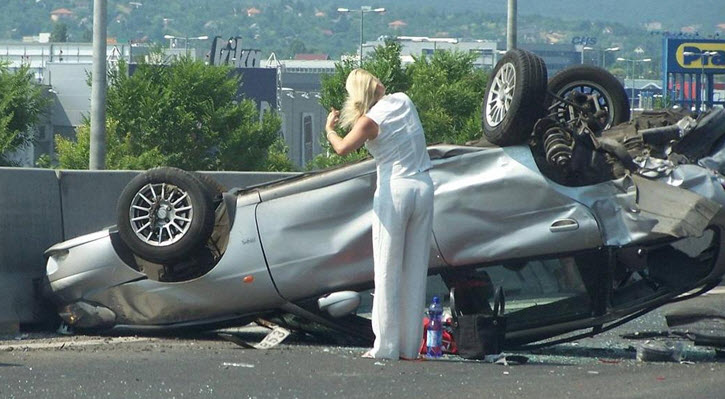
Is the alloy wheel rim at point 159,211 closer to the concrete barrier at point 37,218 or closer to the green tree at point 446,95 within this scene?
the concrete barrier at point 37,218

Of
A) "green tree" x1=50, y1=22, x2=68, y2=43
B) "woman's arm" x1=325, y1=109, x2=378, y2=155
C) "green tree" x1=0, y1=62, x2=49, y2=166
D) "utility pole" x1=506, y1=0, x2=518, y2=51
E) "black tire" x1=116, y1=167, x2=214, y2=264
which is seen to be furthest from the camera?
"green tree" x1=50, y1=22, x2=68, y2=43

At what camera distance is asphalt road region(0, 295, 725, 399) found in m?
6.16

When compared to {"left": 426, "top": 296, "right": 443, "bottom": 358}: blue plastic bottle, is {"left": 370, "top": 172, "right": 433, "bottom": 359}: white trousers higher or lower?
higher

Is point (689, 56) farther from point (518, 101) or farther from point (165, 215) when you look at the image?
point (165, 215)

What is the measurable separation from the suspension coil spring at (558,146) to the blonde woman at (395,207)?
31.5 inches

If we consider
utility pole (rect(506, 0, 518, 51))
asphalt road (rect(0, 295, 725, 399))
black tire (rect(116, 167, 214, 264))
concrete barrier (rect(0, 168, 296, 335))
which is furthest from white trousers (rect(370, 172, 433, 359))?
utility pole (rect(506, 0, 518, 51))

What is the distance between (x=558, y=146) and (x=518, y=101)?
42 cm

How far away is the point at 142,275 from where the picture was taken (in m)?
8.33

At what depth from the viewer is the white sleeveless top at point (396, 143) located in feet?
24.4

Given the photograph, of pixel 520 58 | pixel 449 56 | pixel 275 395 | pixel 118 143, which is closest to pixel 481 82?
pixel 449 56

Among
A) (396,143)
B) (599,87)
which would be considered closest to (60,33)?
(599,87)

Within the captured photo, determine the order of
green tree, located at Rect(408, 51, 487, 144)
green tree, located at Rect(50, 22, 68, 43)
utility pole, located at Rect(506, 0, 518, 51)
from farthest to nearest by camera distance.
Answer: green tree, located at Rect(50, 22, 68, 43)
green tree, located at Rect(408, 51, 487, 144)
utility pole, located at Rect(506, 0, 518, 51)

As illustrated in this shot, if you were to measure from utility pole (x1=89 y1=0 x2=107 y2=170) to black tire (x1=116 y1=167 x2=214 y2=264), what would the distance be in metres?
9.64

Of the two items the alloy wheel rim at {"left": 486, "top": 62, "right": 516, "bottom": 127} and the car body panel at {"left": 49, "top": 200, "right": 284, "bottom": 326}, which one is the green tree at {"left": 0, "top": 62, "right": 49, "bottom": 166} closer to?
the car body panel at {"left": 49, "top": 200, "right": 284, "bottom": 326}
